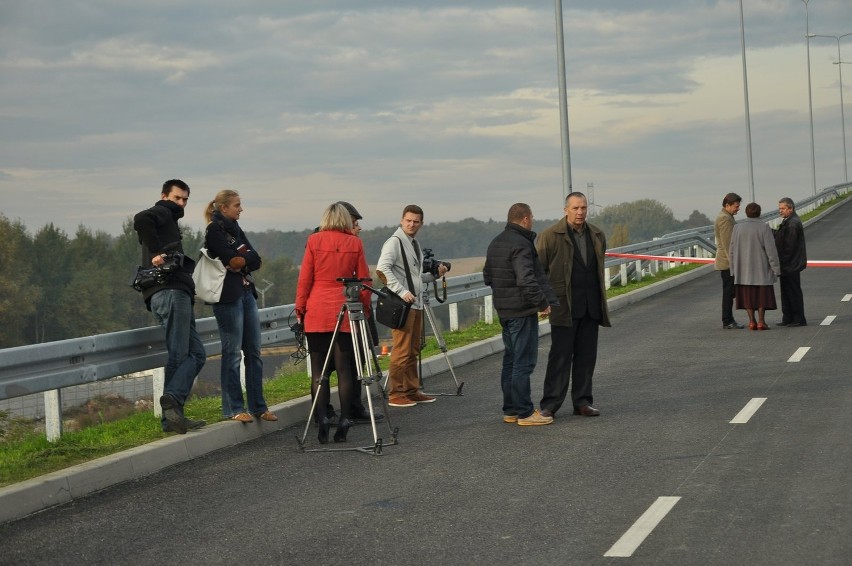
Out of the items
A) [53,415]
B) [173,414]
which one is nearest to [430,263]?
[173,414]

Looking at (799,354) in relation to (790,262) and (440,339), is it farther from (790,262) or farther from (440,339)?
(440,339)

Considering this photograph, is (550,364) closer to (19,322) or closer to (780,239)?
(780,239)

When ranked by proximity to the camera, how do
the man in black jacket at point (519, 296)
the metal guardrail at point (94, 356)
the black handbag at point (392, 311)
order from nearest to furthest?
the metal guardrail at point (94, 356) < the man in black jacket at point (519, 296) < the black handbag at point (392, 311)

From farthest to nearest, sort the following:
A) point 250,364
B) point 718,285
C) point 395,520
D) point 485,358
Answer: point 718,285, point 485,358, point 250,364, point 395,520

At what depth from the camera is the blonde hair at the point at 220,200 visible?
10.3m

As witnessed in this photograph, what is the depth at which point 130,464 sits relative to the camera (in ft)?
28.8

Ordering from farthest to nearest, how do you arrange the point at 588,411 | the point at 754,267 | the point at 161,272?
the point at 754,267 < the point at 588,411 < the point at 161,272

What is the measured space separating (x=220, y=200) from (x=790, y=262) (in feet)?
34.6

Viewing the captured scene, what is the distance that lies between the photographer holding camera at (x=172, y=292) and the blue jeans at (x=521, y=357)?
8.79ft

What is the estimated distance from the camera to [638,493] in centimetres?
748

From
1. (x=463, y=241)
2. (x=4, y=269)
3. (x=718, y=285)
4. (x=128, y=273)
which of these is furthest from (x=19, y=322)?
(x=718, y=285)

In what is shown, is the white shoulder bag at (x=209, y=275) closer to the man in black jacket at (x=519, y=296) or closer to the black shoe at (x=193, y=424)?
the black shoe at (x=193, y=424)

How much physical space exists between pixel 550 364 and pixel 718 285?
1630 cm

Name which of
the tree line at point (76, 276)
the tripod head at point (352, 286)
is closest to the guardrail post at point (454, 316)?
the tripod head at point (352, 286)
